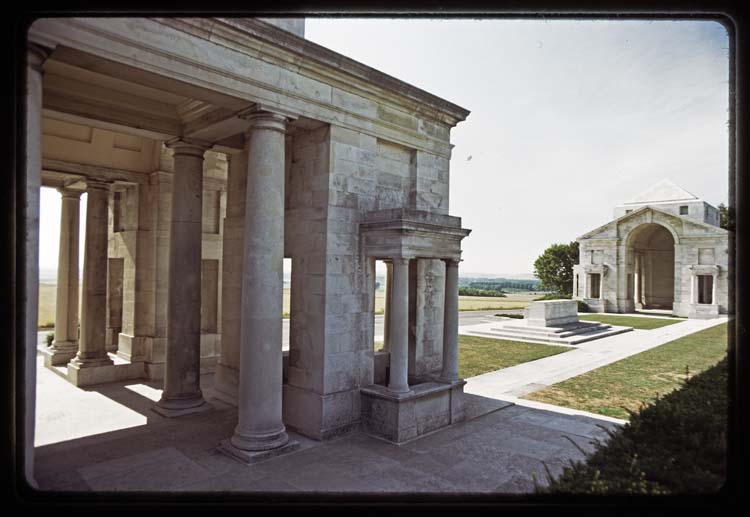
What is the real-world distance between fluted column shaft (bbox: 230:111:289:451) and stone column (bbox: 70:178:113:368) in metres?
8.08

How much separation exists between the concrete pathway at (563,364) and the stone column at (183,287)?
8.26 m

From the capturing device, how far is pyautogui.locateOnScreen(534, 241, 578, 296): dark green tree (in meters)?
71.8

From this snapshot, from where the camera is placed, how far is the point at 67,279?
617 inches

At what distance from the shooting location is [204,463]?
8.40 m

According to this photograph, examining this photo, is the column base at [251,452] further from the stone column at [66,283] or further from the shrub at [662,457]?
the stone column at [66,283]

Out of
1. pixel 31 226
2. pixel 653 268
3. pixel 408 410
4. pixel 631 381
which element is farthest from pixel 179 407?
pixel 653 268

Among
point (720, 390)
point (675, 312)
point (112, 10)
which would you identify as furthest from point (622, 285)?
point (112, 10)

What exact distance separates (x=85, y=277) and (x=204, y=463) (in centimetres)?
919

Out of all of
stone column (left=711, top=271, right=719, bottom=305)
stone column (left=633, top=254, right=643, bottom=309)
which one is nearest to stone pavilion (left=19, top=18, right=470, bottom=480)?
stone column (left=711, top=271, right=719, bottom=305)

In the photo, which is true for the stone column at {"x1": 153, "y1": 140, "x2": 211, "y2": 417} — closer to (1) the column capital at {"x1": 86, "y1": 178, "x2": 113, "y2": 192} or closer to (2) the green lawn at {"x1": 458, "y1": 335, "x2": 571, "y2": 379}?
(1) the column capital at {"x1": 86, "y1": 178, "x2": 113, "y2": 192}

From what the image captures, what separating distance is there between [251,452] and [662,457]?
264 inches

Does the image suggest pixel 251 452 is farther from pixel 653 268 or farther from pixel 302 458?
pixel 653 268

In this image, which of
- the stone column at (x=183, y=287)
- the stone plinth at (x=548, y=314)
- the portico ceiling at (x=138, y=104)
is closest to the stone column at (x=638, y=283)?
the stone plinth at (x=548, y=314)

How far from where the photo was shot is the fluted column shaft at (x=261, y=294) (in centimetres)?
877
